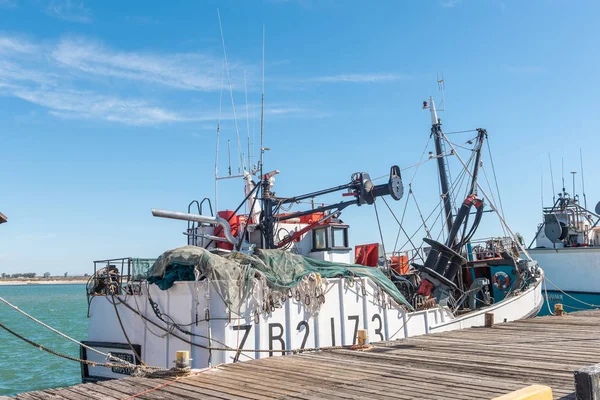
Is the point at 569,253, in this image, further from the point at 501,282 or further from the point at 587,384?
the point at 587,384

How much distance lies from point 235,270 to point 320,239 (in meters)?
7.07

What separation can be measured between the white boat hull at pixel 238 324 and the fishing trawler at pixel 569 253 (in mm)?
14043

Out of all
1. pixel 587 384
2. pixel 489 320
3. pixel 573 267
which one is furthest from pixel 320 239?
pixel 573 267

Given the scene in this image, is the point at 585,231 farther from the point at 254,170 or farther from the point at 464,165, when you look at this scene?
the point at 254,170

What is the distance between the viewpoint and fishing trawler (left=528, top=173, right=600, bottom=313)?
83.8ft

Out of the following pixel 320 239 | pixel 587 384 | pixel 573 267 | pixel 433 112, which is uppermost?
pixel 433 112

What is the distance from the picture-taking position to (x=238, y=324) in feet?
34.5

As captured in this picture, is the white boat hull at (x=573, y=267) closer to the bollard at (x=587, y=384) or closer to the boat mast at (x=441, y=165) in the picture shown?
the boat mast at (x=441, y=165)

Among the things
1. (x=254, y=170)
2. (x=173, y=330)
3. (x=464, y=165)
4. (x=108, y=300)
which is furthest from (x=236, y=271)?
(x=464, y=165)

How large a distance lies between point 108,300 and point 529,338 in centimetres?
960

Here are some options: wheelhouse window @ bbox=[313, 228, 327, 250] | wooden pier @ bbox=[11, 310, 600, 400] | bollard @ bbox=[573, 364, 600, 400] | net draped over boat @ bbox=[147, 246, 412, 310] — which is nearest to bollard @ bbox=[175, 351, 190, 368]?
wooden pier @ bbox=[11, 310, 600, 400]

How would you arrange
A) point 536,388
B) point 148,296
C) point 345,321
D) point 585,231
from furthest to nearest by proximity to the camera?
1. point 585,231
2. point 345,321
3. point 148,296
4. point 536,388

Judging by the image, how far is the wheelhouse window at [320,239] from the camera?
1730 cm

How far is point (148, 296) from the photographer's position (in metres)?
11.5
